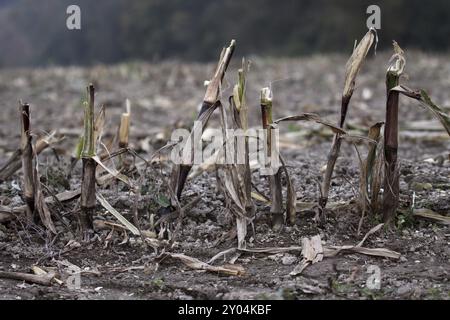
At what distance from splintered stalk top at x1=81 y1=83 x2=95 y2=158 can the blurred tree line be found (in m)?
18.1

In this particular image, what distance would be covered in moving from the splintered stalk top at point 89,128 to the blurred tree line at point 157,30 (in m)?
18.1

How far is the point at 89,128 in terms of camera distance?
8.20ft

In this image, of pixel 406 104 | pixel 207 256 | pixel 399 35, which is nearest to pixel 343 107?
pixel 207 256

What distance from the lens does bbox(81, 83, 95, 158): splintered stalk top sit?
2490 mm

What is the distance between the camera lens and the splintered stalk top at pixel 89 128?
2490 millimetres

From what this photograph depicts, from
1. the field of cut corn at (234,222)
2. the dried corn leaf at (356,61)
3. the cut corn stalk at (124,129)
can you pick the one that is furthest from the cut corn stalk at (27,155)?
the dried corn leaf at (356,61)

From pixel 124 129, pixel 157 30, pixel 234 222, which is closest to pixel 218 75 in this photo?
pixel 234 222

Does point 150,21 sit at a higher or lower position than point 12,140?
higher

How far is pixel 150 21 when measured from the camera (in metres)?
23.3

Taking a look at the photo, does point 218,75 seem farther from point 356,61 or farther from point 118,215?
point 118,215

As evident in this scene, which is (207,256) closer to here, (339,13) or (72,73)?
(72,73)

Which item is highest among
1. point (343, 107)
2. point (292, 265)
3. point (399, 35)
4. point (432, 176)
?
point (399, 35)

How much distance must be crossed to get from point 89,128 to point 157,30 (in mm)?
21192

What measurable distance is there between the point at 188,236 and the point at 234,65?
7479 millimetres
